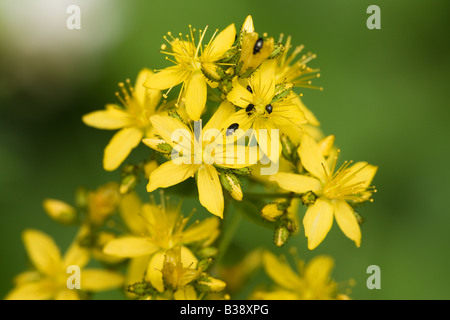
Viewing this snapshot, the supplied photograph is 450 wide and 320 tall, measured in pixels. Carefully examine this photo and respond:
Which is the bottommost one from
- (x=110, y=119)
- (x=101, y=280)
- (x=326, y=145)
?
(x=101, y=280)

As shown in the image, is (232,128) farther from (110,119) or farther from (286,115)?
(110,119)

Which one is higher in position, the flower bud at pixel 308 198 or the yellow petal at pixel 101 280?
the flower bud at pixel 308 198

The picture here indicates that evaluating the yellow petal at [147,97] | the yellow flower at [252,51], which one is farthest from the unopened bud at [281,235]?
the yellow petal at [147,97]

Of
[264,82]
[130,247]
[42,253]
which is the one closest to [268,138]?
[264,82]

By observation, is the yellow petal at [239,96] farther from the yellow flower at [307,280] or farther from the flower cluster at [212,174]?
the yellow flower at [307,280]

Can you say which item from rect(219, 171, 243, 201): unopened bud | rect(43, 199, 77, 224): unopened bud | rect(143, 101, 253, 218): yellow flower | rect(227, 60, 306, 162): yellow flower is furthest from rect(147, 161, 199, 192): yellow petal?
rect(43, 199, 77, 224): unopened bud
